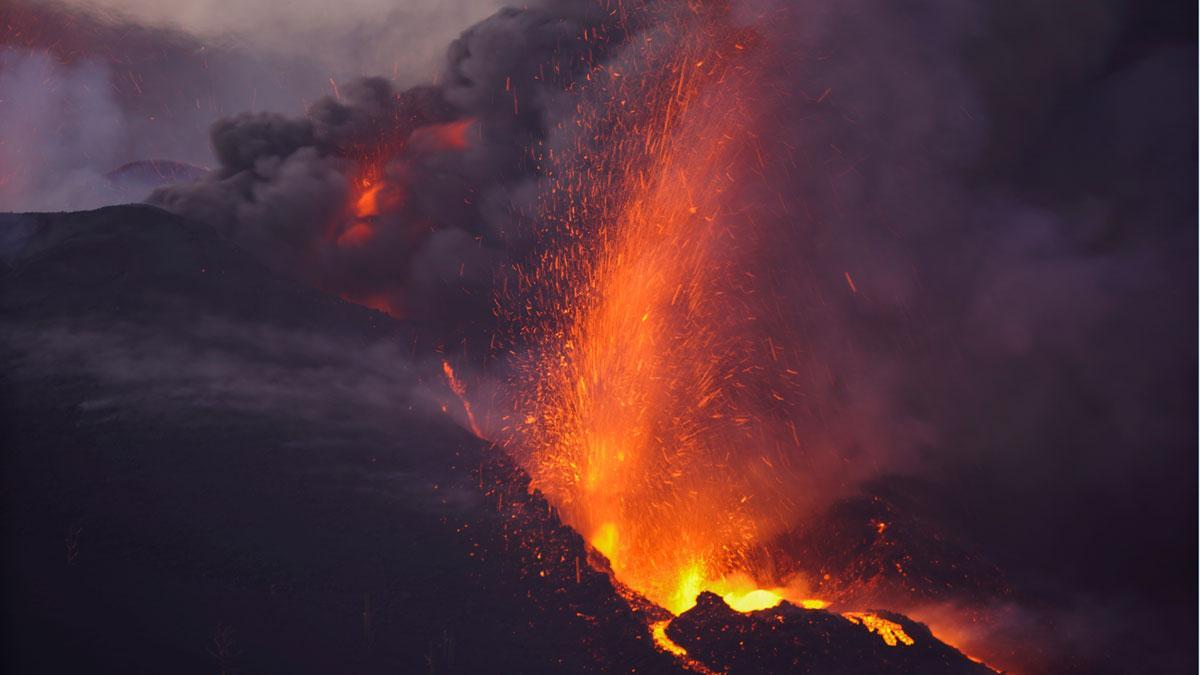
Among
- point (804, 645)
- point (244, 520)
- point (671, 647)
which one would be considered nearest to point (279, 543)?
point (244, 520)

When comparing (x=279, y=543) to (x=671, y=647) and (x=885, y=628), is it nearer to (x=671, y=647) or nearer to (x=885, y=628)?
(x=671, y=647)

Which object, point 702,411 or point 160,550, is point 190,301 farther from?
point 702,411

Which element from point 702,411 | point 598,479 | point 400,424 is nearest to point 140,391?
point 400,424

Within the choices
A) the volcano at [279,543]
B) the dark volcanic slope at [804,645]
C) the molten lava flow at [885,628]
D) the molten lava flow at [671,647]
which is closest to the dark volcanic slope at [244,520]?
the volcano at [279,543]

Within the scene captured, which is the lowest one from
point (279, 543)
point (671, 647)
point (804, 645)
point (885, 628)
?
point (671, 647)

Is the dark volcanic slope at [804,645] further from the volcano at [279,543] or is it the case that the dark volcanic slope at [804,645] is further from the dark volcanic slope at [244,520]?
the dark volcanic slope at [244,520]
